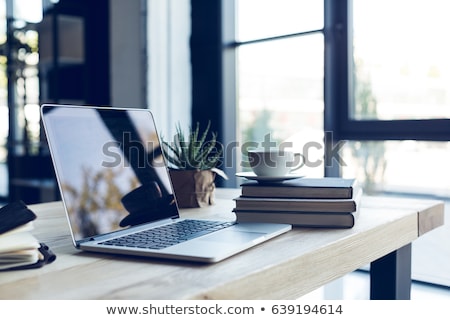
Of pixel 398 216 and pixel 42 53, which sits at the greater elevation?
pixel 42 53

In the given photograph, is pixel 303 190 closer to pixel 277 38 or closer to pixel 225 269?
pixel 225 269

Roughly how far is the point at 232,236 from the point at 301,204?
191mm

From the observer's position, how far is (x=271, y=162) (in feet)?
3.53

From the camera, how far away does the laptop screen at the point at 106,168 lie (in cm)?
82

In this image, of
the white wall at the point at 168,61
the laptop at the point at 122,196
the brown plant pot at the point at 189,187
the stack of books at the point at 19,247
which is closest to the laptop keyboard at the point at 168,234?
the laptop at the point at 122,196

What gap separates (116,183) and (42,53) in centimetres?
257

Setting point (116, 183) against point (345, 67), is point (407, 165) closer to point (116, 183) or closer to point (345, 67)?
point (345, 67)

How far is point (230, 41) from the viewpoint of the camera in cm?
A: 279

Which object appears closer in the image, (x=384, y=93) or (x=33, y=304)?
(x=33, y=304)

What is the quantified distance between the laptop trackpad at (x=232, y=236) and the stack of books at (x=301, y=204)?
0.12 m

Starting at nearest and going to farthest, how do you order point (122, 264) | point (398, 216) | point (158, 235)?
point (122, 264) < point (158, 235) < point (398, 216)

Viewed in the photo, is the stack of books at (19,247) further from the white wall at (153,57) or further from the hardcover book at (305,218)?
the white wall at (153,57)

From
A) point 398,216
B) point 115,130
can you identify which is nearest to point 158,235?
point 115,130

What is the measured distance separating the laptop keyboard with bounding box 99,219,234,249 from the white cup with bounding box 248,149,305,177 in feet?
0.54
